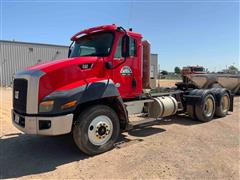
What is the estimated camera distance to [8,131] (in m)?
7.19

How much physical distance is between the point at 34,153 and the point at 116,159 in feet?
6.28

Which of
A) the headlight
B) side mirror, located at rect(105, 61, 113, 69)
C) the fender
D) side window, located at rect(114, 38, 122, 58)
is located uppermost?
side window, located at rect(114, 38, 122, 58)

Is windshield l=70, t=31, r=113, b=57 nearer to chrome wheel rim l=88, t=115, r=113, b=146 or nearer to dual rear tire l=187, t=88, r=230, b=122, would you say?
chrome wheel rim l=88, t=115, r=113, b=146

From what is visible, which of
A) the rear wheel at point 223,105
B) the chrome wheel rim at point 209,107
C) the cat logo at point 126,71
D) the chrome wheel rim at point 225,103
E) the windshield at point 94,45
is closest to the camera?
the windshield at point 94,45

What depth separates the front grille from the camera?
4798mm

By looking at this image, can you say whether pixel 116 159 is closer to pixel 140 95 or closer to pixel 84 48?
pixel 140 95

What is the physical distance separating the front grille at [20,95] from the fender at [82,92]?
19.6 inches

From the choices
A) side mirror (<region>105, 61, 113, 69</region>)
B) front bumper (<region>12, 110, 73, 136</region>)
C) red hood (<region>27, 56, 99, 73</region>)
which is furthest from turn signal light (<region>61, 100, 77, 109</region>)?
side mirror (<region>105, 61, 113, 69</region>)

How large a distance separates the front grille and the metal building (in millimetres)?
20119

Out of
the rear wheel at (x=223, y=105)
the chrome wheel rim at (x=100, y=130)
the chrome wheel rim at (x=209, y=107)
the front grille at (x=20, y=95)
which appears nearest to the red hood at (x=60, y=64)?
the front grille at (x=20, y=95)

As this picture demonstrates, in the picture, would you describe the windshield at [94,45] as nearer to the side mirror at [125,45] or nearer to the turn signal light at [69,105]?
the side mirror at [125,45]

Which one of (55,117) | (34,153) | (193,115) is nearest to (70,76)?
(55,117)

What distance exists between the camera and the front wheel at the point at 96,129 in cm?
493

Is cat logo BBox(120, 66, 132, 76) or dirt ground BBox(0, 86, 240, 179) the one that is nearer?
dirt ground BBox(0, 86, 240, 179)
